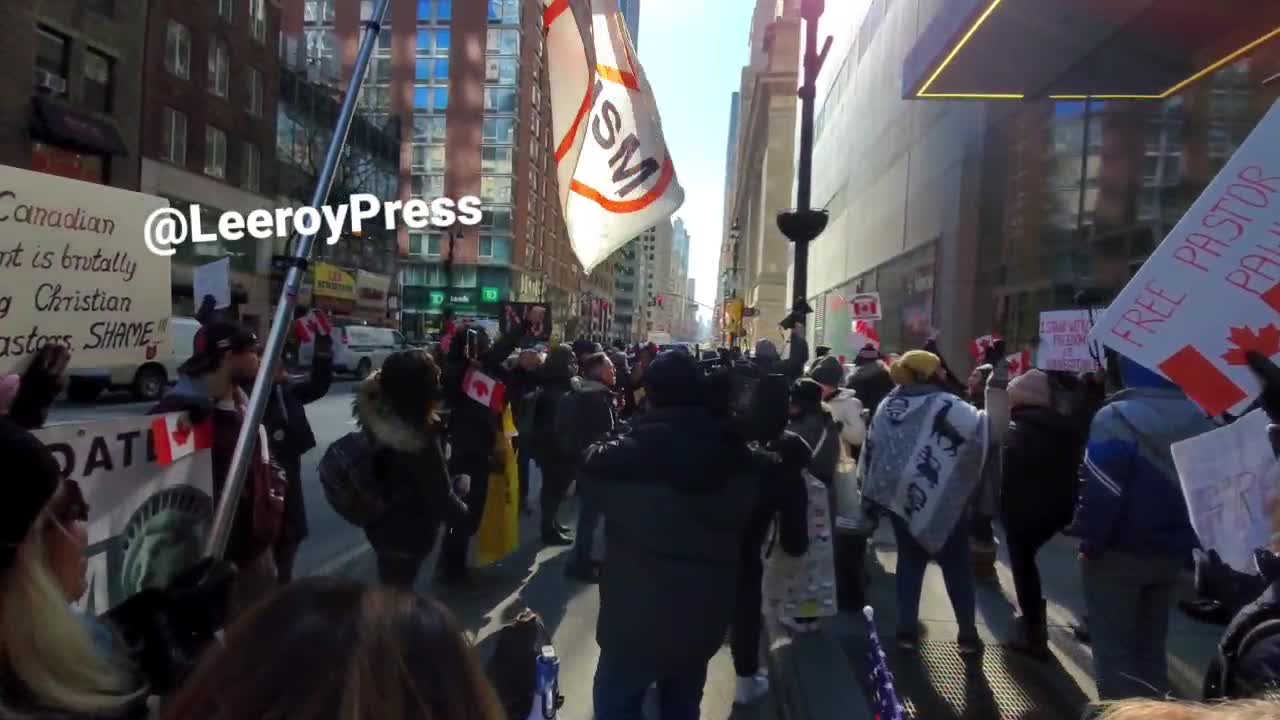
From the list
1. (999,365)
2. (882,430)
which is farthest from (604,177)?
(999,365)

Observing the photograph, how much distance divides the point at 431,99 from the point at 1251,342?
2829 inches

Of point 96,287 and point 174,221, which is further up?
point 174,221

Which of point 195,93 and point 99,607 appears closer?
point 99,607

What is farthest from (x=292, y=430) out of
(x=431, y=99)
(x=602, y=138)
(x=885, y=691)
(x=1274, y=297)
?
(x=431, y=99)

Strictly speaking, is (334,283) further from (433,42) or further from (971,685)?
(971,685)

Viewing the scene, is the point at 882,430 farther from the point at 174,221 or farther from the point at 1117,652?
the point at 174,221

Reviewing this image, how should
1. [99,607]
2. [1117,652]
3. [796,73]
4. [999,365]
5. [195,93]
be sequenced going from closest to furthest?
[99,607] < [1117,652] < [999,365] < [195,93] < [796,73]

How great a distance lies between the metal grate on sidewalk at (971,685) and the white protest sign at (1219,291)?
2440mm

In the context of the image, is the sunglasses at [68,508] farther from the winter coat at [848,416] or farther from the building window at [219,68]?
the building window at [219,68]

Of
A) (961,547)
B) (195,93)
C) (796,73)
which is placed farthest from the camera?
(796,73)

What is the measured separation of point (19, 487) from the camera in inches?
59.2

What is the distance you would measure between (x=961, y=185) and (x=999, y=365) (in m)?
7.77

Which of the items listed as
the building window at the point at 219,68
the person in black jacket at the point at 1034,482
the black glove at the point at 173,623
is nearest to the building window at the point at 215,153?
the building window at the point at 219,68

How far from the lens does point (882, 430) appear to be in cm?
488
